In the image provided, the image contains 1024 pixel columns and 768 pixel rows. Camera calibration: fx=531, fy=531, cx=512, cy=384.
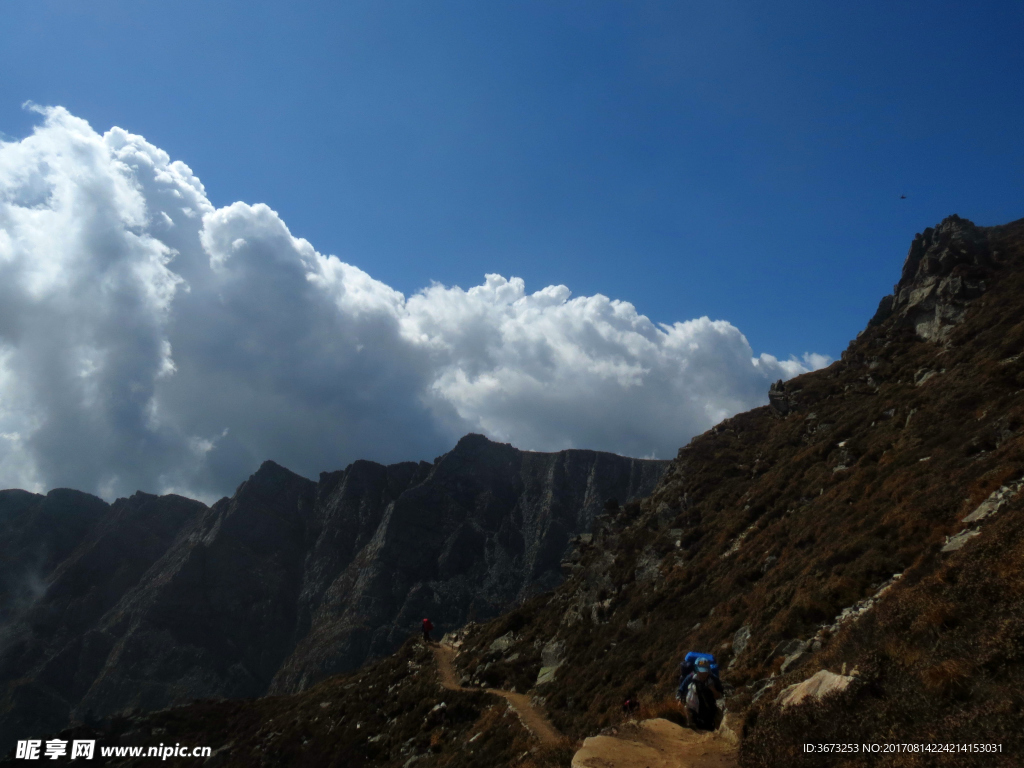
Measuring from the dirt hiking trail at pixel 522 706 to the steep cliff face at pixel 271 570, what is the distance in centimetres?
9358

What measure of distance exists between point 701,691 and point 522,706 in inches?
802

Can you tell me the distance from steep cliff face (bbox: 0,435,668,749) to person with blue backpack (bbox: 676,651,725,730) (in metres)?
124

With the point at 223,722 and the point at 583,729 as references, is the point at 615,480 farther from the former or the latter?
the point at 583,729

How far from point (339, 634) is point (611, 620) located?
12457 centimetres

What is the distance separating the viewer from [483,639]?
47.3m

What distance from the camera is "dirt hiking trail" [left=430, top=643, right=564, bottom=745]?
23759 mm

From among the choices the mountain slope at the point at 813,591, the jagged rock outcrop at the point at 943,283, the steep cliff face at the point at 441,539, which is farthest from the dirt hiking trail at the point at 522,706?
the steep cliff face at the point at 441,539

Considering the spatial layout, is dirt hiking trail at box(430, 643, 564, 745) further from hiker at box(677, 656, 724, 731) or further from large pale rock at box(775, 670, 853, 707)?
large pale rock at box(775, 670, 853, 707)

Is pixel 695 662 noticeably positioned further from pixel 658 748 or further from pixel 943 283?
pixel 943 283

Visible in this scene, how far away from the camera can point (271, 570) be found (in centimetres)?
16688

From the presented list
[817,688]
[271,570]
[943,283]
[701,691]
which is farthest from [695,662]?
[271,570]

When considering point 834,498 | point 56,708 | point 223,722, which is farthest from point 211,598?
point 834,498

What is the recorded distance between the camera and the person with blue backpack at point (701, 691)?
12836 mm

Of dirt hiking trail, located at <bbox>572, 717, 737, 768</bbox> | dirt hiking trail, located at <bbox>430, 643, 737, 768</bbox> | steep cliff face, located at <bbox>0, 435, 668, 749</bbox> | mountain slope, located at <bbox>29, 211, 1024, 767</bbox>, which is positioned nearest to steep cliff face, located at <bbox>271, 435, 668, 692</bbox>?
steep cliff face, located at <bbox>0, 435, 668, 749</bbox>
